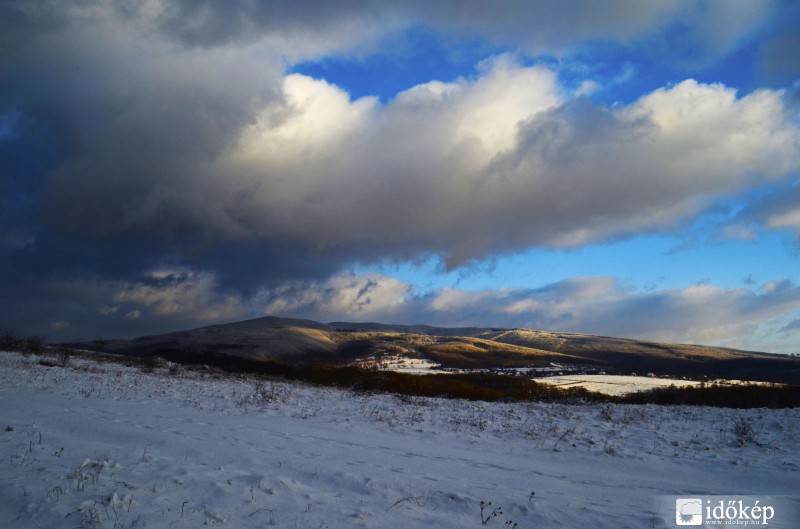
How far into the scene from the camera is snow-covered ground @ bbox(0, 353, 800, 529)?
6.51 metres

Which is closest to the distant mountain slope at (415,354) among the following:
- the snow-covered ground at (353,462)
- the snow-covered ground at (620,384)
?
the snow-covered ground at (620,384)

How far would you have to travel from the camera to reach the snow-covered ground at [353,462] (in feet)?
21.4

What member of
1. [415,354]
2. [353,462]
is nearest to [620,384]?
[353,462]

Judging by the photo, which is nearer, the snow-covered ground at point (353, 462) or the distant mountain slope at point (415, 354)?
the snow-covered ground at point (353, 462)

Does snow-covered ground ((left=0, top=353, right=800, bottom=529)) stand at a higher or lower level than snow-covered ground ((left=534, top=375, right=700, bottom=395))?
higher

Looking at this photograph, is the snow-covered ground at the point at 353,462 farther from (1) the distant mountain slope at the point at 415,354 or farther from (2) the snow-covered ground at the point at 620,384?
(1) the distant mountain slope at the point at 415,354

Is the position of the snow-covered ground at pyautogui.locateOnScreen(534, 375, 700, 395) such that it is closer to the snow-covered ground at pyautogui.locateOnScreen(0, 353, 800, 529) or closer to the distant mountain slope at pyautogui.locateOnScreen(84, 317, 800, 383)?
the snow-covered ground at pyautogui.locateOnScreen(0, 353, 800, 529)

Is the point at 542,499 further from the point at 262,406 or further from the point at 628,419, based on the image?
the point at 262,406

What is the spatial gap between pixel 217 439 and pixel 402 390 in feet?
64.6

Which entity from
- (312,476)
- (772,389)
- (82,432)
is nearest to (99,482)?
(312,476)

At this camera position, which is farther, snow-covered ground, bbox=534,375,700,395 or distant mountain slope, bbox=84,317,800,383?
distant mountain slope, bbox=84,317,800,383

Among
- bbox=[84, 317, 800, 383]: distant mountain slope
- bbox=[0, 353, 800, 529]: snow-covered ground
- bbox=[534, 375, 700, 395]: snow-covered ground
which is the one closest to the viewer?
bbox=[0, 353, 800, 529]: snow-covered ground

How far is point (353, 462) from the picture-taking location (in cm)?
997

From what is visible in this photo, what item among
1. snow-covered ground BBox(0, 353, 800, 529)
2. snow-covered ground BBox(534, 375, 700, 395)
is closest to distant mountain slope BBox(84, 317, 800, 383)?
snow-covered ground BBox(534, 375, 700, 395)
